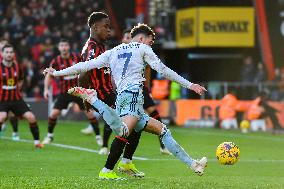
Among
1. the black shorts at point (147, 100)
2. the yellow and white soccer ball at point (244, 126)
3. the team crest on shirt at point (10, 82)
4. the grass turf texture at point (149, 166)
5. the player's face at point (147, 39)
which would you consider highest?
the player's face at point (147, 39)

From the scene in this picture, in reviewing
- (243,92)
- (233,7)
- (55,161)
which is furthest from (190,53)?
(55,161)

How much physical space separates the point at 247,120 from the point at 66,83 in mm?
8458

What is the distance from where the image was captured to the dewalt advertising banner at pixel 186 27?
32562mm

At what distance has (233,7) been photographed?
32.7 m

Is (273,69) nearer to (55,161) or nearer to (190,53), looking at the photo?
(190,53)

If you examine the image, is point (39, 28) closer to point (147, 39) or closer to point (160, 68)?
point (147, 39)

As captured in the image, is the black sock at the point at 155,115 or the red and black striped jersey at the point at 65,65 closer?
the black sock at the point at 155,115

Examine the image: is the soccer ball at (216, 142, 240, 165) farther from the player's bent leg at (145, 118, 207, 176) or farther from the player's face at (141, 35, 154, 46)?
the player's face at (141, 35, 154, 46)

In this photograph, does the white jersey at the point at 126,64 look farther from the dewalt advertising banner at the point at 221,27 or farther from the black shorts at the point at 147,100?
the dewalt advertising banner at the point at 221,27

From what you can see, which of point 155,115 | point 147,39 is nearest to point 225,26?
point 155,115

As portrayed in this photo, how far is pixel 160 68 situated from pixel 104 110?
3.28 ft

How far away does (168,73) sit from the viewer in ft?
36.3

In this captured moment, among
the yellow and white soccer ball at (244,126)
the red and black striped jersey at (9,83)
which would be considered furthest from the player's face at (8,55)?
the yellow and white soccer ball at (244,126)

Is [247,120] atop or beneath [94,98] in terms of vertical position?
beneath
